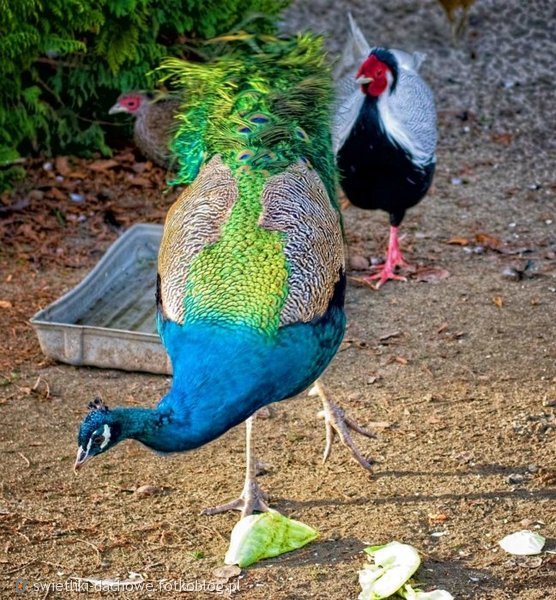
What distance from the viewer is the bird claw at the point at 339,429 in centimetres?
463

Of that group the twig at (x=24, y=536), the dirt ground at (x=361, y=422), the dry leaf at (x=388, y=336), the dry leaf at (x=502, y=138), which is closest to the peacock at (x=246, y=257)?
the dirt ground at (x=361, y=422)

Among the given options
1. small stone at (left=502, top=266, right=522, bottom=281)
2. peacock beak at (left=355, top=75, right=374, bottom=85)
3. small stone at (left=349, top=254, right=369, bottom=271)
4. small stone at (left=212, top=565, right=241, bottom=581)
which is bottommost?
small stone at (left=349, top=254, right=369, bottom=271)

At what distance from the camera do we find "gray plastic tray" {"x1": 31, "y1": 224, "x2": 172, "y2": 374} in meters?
5.30

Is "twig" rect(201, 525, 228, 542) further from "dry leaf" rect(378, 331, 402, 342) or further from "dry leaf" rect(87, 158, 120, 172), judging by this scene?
"dry leaf" rect(87, 158, 120, 172)

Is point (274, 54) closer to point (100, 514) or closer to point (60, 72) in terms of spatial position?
point (100, 514)

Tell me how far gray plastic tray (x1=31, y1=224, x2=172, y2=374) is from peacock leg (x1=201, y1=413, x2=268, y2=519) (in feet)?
3.42

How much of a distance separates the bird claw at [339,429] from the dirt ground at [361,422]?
0.06m

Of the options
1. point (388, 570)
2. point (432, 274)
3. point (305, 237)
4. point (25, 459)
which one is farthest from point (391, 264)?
point (388, 570)

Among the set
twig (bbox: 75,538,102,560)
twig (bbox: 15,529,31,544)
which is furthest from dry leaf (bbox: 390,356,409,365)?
twig (bbox: 15,529,31,544)

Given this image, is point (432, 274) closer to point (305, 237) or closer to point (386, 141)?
point (386, 141)

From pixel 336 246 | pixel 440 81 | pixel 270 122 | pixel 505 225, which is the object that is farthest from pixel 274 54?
pixel 440 81

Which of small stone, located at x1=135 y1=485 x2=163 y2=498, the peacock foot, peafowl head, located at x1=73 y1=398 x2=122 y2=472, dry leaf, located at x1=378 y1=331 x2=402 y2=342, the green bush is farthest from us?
the green bush

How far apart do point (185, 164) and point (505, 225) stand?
121 inches

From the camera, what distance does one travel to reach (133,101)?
24.6 ft
